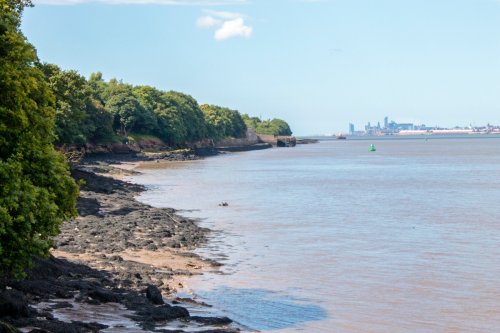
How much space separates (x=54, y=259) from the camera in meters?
25.5

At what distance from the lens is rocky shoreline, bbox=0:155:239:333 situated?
1853 cm

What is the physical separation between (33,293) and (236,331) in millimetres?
5584

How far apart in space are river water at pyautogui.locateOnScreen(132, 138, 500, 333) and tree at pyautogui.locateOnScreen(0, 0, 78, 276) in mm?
6520

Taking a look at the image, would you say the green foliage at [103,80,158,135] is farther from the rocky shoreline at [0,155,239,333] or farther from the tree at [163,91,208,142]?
the rocky shoreline at [0,155,239,333]

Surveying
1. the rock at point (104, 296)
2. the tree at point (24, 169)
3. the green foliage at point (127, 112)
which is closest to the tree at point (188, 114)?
the green foliage at point (127, 112)

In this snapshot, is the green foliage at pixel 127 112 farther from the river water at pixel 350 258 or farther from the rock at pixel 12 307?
the rock at pixel 12 307

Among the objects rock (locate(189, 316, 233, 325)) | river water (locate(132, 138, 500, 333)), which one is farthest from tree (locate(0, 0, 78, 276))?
river water (locate(132, 138, 500, 333))

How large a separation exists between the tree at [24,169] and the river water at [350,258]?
6.52 m

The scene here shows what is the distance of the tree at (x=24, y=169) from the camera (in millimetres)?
16812

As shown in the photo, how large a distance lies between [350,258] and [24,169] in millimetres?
17728

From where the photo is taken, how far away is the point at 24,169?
18.4 m

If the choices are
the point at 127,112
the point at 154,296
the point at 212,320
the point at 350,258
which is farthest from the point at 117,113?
the point at 212,320

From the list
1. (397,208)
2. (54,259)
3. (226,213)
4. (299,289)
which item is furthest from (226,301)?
(397,208)

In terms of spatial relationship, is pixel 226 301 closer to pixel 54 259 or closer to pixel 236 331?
pixel 236 331
